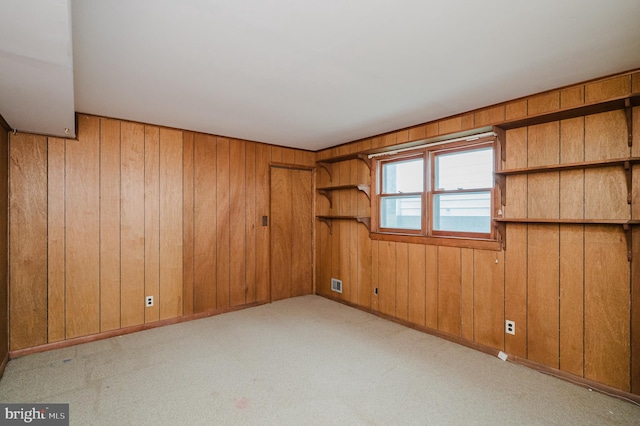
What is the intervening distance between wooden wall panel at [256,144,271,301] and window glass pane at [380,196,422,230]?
1691 mm

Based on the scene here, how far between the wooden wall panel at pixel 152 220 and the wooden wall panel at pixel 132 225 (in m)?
0.04

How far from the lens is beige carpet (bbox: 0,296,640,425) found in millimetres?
1979

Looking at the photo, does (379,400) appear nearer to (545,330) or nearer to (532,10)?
(545,330)

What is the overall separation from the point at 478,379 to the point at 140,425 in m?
2.43

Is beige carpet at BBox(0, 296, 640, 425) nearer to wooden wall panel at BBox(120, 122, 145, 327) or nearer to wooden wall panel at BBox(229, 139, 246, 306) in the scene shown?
wooden wall panel at BBox(120, 122, 145, 327)

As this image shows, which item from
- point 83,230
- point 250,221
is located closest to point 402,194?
point 250,221

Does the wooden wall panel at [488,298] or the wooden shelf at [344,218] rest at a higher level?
the wooden shelf at [344,218]

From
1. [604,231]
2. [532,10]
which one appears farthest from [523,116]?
[532,10]

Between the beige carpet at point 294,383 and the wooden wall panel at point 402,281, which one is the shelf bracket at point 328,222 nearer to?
the wooden wall panel at point 402,281

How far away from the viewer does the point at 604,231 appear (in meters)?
2.30

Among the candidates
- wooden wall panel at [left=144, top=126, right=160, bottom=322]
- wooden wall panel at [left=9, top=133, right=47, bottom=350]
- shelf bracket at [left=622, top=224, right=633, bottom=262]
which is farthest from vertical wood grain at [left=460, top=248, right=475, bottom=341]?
wooden wall panel at [left=9, top=133, right=47, bottom=350]

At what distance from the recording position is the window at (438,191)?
9.90ft

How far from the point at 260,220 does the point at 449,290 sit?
8.69 ft

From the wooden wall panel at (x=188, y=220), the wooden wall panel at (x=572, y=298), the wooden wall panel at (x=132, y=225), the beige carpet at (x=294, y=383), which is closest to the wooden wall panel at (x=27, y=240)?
the beige carpet at (x=294, y=383)
